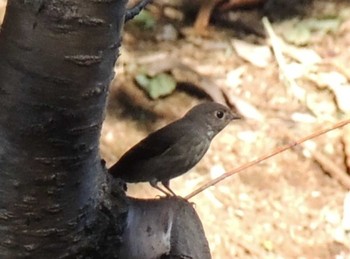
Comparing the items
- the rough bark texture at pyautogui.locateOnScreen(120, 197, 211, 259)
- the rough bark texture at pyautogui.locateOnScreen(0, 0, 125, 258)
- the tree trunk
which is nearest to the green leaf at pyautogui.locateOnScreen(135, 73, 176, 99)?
the rough bark texture at pyautogui.locateOnScreen(120, 197, 211, 259)

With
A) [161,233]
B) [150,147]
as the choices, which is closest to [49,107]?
[161,233]

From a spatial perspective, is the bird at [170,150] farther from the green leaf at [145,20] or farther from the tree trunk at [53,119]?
the green leaf at [145,20]

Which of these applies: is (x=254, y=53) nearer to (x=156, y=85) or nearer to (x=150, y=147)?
(x=156, y=85)

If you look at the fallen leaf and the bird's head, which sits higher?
the fallen leaf

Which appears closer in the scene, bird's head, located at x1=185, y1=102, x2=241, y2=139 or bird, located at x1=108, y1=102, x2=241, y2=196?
bird, located at x1=108, y1=102, x2=241, y2=196

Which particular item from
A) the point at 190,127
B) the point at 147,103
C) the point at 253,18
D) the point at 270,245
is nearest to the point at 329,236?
the point at 270,245

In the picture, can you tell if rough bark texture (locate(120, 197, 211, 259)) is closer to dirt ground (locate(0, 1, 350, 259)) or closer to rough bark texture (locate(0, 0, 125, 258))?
rough bark texture (locate(0, 0, 125, 258))
